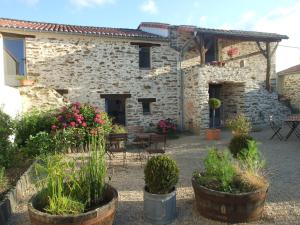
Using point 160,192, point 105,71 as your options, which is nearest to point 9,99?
point 105,71

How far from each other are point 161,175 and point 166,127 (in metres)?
8.34

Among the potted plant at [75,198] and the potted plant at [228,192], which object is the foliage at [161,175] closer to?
the potted plant at [228,192]

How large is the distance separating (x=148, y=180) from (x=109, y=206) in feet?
2.38

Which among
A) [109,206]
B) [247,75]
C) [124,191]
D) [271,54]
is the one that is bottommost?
[124,191]

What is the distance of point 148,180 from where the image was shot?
3.70m

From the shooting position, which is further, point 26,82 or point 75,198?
point 26,82

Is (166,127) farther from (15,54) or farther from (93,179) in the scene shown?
(93,179)

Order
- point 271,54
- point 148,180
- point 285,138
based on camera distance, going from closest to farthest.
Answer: point 148,180, point 285,138, point 271,54

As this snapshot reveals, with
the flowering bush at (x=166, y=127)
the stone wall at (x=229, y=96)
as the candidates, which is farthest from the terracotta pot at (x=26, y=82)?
the stone wall at (x=229, y=96)

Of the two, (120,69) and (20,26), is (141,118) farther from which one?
(20,26)

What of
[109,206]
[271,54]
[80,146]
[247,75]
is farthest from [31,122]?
[271,54]

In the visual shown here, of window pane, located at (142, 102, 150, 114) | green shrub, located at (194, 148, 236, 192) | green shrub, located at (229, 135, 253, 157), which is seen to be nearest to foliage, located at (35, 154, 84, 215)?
green shrub, located at (194, 148, 236, 192)

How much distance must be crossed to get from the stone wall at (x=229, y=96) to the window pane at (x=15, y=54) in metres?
6.94

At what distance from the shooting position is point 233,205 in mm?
3496
